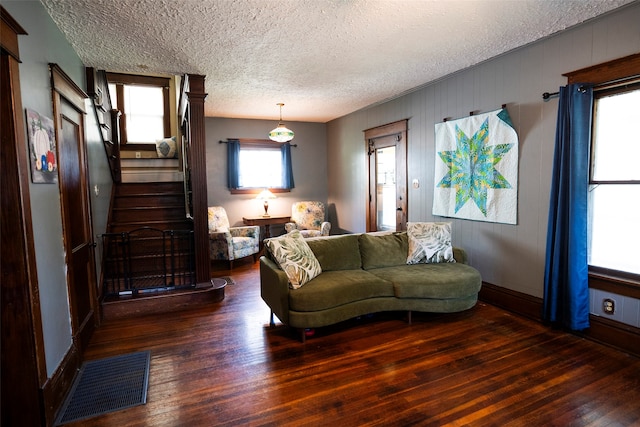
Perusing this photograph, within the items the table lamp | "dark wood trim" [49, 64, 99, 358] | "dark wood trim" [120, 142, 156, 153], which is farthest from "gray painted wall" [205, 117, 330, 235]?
"dark wood trim" [49, 64, 99, 358]

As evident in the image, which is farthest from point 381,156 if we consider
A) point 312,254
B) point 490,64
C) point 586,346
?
point 586,346

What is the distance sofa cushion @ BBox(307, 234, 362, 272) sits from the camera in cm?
353

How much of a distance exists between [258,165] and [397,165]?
3.02 metres

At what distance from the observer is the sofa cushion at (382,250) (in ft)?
12.2

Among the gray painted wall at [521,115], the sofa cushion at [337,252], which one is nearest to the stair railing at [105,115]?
the sofa cushion at [337,252]

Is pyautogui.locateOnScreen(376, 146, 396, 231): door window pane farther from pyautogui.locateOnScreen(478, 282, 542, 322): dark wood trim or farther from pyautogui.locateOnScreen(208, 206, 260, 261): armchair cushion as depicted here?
pyautogui.locateOnScreen(208, 206, 260, 261): armchair cushion

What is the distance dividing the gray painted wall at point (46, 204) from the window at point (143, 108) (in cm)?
433

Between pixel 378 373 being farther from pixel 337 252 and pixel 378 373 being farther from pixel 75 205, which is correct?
pixel 75 205

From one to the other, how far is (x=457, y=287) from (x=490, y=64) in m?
2.44

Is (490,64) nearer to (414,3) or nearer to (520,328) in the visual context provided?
(414,3)

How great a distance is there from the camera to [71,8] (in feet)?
8.24

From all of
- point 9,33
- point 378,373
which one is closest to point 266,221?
point 378,373

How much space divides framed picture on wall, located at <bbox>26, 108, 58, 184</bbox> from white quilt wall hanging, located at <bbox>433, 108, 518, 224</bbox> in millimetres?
3927

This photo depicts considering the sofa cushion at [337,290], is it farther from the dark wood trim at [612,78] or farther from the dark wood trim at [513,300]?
the dark wood trim at [612,78]
